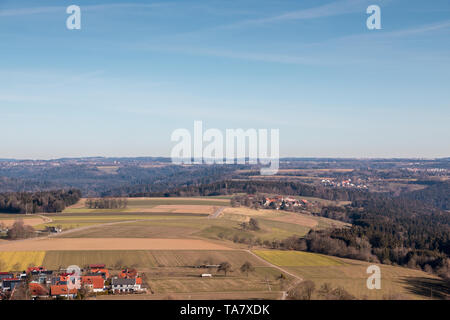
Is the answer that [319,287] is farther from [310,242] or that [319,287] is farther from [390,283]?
[310,242]

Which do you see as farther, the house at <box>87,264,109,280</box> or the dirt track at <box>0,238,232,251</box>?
the dirt track at <box>0,238,232,251</box>

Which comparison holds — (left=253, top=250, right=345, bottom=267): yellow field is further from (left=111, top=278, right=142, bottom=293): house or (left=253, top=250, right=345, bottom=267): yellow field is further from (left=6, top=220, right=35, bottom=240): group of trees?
(left=6, top=220, right=35, bottom=240): group of trees

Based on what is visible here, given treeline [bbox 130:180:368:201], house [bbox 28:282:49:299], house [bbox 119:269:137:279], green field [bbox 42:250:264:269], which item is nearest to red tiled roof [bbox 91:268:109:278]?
house [bbox 119:269:137:279]

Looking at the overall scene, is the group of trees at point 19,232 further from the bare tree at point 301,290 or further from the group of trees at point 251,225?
the bare tree at point 301,290

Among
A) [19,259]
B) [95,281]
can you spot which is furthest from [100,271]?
[19,259]
